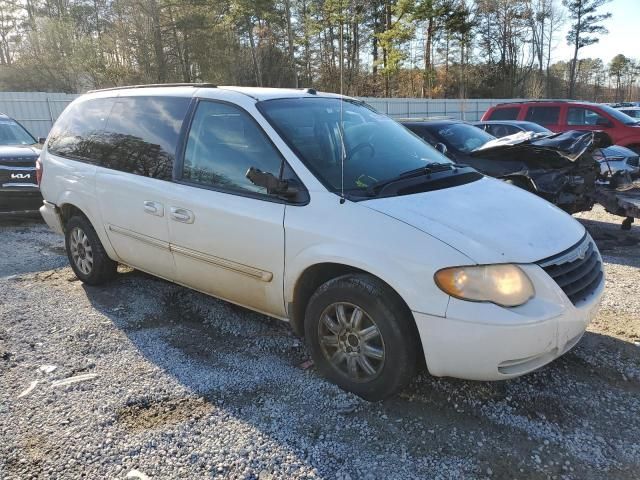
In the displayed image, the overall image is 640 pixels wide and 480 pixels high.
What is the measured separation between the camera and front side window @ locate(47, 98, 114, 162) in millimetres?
4652

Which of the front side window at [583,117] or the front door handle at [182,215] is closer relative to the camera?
the front door handle at [182,215]

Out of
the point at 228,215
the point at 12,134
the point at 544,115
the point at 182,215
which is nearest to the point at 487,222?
the point at 228,215

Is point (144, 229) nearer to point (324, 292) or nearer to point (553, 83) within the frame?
point (324, 292)

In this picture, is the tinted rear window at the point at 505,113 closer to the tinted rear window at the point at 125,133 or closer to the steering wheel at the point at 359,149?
the steering wheel at the point at 359,149

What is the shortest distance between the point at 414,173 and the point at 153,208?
2007 millimetres

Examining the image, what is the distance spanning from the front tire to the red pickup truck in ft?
36.2

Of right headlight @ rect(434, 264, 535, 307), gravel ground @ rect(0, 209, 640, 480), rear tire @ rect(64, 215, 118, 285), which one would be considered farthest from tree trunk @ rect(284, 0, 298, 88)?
right headlight @ rect(434, 264, 535, 307)

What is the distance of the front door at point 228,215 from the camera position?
3252 mm

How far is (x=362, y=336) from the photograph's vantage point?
9.53 ft

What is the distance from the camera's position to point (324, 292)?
300cm

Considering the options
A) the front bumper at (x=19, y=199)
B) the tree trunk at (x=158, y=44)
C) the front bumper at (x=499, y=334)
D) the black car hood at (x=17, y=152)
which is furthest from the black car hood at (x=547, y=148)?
the tree trunk at (x=158, y=44)

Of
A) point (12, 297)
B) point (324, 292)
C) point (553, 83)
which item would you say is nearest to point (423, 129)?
point (324, 292)

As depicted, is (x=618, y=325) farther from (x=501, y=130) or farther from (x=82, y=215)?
(x=501, y=130)

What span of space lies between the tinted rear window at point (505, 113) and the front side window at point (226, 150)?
424 inches
